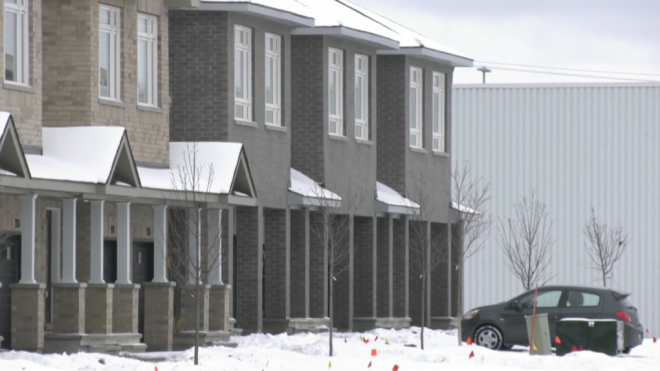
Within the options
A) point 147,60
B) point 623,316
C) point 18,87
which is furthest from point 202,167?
point 623,316

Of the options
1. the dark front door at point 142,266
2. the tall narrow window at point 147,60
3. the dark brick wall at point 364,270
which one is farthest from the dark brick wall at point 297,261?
the tall narrow window at point 147,60

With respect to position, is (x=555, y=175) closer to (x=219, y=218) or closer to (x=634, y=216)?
(x=634, y=216)

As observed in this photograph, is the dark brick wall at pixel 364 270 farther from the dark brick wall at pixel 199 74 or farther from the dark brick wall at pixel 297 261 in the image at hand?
the dark brick wall at pixel 199 74

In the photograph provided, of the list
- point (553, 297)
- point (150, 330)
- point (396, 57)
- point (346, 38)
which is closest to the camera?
point (150, 330)

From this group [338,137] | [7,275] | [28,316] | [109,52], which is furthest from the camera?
[338,137]

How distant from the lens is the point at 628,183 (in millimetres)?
49281

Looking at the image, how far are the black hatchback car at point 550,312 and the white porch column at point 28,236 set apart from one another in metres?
10.2

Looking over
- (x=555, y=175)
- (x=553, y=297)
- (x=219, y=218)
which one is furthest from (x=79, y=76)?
(x=555, y=175)

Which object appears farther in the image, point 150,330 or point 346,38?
point 346,38

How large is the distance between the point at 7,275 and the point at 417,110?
16.8 meters

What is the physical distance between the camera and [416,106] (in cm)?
4075

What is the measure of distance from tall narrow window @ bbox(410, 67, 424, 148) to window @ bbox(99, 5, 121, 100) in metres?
14.2

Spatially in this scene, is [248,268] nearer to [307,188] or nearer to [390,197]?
[307,188]

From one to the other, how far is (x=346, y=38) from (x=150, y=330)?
10677 millimetres
